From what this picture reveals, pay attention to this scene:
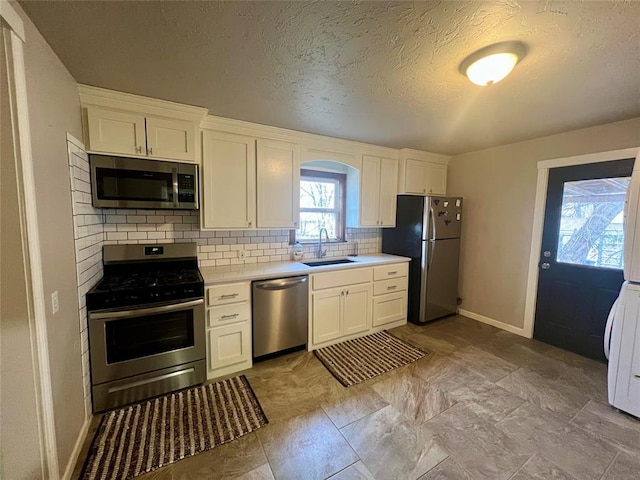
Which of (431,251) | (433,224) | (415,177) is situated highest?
(415,177)

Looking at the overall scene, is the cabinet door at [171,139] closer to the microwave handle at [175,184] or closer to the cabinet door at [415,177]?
the microwave handle at [175,184]

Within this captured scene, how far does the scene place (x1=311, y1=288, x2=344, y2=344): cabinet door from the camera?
2.84 meters

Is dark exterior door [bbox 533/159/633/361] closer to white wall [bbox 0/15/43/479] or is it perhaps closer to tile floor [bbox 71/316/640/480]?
tile floor [bbox 71/316/640/480]

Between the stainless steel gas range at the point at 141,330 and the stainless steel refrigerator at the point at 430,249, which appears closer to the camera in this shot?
the stainless steel gas range at the point at 141,330

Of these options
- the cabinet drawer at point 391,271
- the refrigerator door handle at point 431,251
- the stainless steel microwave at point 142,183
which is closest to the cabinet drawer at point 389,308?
the cabinet drawer at point 391,271

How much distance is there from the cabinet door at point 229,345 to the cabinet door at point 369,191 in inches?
76.9

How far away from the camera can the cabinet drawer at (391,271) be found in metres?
3.23

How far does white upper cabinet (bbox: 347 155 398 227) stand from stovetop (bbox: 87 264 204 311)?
2052 mm

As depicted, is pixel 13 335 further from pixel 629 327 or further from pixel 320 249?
pixel 629 327

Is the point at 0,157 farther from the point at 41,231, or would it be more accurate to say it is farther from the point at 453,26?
the point at 453,26

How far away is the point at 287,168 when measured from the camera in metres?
2.89

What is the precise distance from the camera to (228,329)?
2.38 m

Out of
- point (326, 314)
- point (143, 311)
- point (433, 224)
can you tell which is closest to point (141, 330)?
point (143, 311)

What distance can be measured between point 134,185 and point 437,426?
2.91 meters
